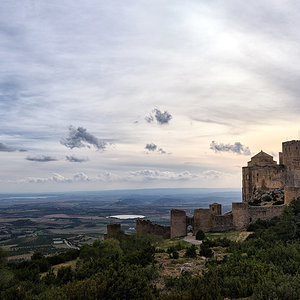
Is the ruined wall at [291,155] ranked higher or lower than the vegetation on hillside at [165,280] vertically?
higher

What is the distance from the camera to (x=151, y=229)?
38594 millimetres

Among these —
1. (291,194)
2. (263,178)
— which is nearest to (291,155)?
(263,178)

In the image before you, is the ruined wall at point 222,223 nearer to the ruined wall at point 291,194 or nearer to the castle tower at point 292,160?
the ruined wall at point 291,194

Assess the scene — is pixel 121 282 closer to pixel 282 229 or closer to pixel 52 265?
pixel 52 265

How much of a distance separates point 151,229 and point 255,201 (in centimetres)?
1661

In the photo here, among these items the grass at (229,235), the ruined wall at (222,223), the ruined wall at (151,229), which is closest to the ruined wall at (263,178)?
the ruined wall at (222,223)

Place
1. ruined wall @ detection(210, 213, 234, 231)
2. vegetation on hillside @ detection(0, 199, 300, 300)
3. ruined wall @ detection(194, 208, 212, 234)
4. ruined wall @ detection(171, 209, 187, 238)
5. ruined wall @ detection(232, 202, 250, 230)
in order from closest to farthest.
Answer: vegetation on hillside @ detection(0, 199, 300, 300)
ruined wall @ detection(232, 202, 250, 230)
ruined wall @ detection(210, 213, 234, 231)
ruined wall @ detection(194, 208, 212, 234)
ruined wall @ detection(171, 209, 187, 238)

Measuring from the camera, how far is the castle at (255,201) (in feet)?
120

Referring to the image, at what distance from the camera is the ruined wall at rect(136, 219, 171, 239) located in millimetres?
38281

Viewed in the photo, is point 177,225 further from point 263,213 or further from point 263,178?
point 263,178

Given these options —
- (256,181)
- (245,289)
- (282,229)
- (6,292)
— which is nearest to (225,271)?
(245,289)

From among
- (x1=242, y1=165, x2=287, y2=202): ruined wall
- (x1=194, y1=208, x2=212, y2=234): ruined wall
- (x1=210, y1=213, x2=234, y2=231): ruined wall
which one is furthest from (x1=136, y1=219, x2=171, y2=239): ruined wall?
(x1=242, y1=165, x2=287, y2=202): ruined wall

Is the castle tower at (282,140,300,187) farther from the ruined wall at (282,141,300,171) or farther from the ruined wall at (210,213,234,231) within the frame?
the ruined wall at (210,213,234,231)

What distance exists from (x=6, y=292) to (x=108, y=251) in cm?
1004
